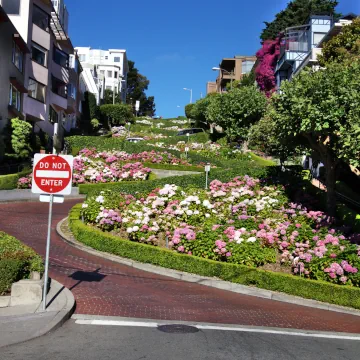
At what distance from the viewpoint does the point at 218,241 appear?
1416 cm

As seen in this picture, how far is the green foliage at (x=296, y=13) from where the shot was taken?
209 ft

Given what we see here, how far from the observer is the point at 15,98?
1262 inches

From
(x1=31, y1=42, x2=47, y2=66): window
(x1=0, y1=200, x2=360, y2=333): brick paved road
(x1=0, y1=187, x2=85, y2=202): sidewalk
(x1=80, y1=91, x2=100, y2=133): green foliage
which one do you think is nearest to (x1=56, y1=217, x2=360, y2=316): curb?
(x1=0, y1=200, x2=360, y2=333): brick paved road

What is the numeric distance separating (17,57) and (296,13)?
45734 mm

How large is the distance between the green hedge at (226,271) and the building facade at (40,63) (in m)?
20.9

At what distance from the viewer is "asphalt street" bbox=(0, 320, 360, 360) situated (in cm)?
623

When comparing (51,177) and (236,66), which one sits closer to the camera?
(51,177)

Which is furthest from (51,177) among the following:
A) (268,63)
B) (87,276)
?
(268,63)

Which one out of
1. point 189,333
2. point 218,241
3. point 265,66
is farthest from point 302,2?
point 189,333

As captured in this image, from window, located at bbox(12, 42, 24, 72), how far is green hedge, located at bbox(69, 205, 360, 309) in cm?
1937

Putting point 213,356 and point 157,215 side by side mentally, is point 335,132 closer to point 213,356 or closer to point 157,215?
point 157,215

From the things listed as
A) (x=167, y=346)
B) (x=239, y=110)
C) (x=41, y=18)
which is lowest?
(x=167, y=346)

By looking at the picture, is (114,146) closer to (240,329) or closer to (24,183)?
(24,183)

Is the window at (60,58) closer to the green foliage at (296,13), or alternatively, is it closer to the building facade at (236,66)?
the green foliage at (296,13)
